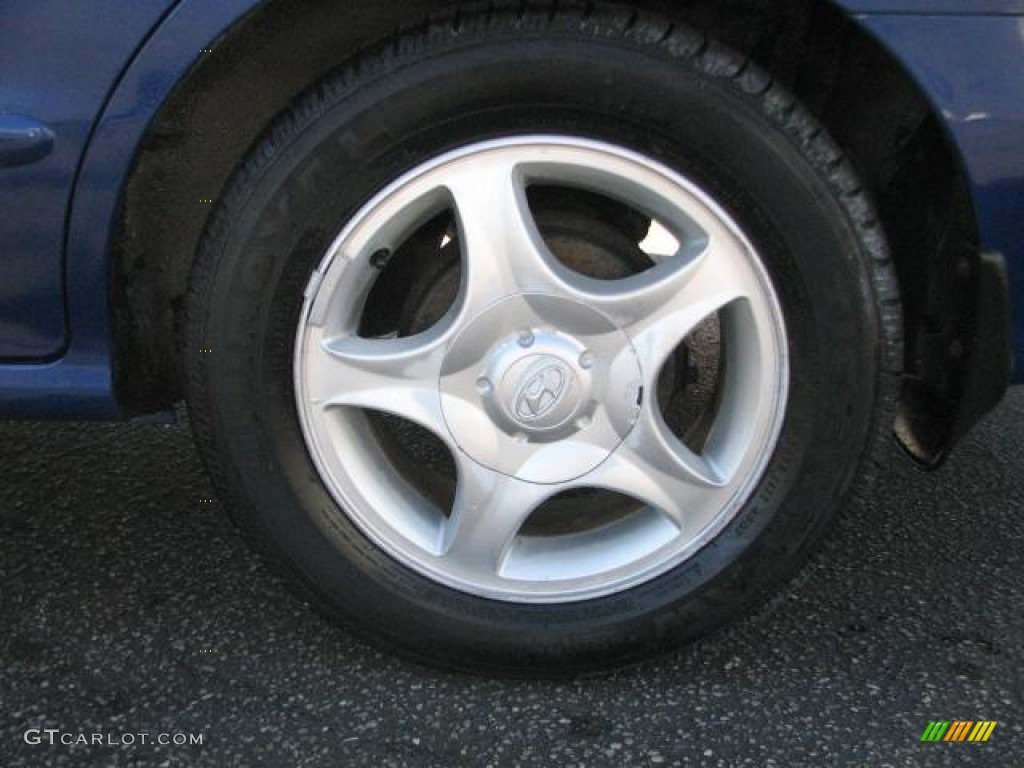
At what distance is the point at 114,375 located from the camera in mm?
1575

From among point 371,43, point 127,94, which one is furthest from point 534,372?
point 127,94

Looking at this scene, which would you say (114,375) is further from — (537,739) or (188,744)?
(537,739)

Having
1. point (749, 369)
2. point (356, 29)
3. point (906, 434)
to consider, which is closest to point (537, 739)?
point (749, 369)

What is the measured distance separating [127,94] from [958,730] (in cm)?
141

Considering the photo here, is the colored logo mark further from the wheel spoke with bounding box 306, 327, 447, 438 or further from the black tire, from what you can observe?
the wheel spoke with bounding box 306, 327, 447, 438

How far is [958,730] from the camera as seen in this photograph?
1582 millimetres

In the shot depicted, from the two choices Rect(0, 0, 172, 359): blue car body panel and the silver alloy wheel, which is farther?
the silver alloy wheel

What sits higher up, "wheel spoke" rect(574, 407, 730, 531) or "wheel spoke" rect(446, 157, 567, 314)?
"wheel spoke" rect(446, 157, 567, 314)

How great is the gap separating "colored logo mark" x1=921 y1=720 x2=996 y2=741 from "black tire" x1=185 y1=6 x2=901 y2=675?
0.95 feet

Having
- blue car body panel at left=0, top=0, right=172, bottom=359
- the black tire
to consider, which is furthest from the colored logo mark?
blue car body panel at left=0, top=0, right=172, bottom=359

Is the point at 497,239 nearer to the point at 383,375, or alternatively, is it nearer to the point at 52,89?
the point at 383,375

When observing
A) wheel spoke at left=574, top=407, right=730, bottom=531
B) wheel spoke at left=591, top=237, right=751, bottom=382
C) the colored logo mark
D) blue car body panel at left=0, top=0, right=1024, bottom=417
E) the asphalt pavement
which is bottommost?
the asphalt pavement

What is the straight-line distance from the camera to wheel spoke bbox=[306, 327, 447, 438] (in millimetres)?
1555

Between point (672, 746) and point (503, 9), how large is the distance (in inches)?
39.9
